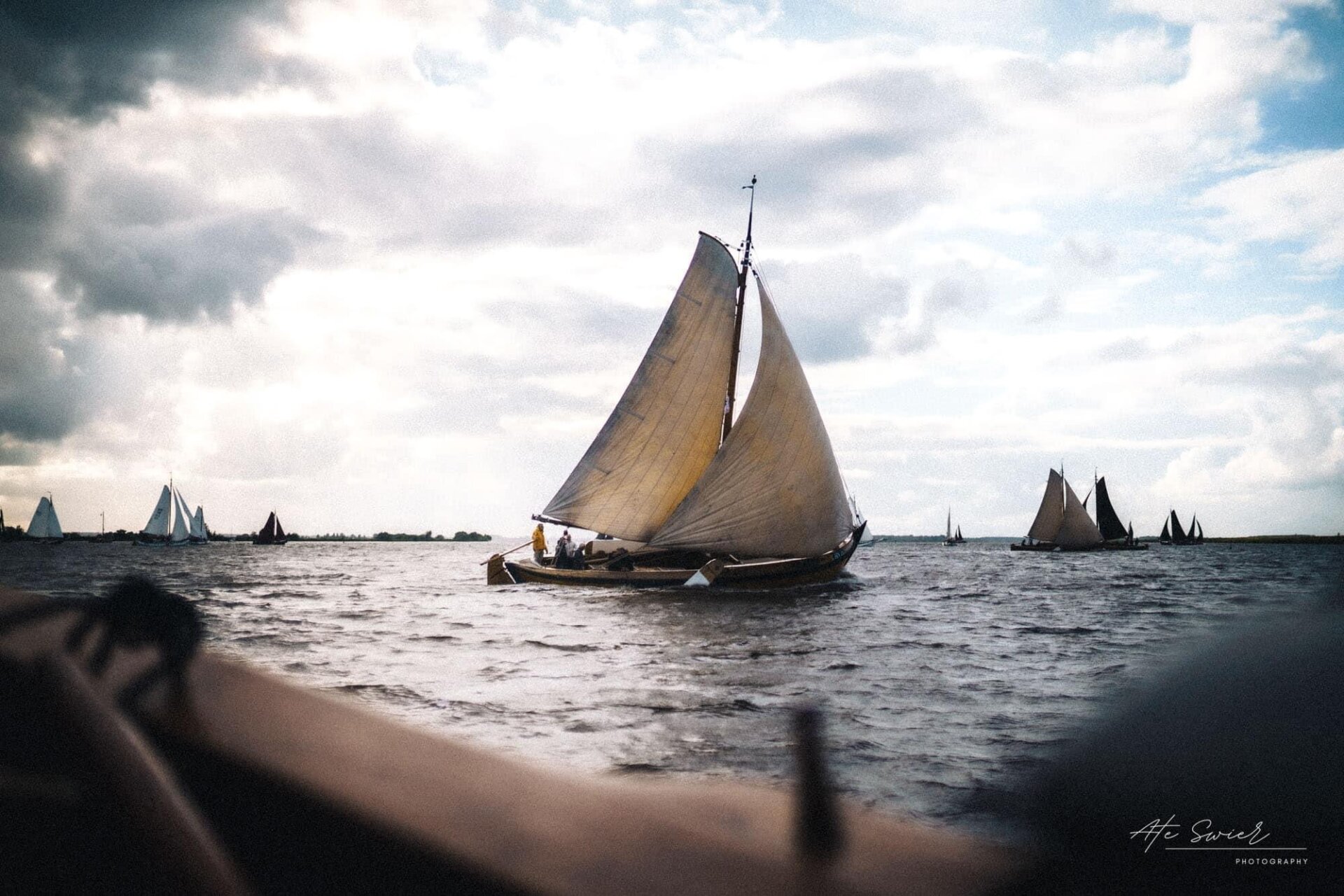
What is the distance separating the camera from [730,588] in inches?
1192

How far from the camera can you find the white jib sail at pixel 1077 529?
7906 centimetres

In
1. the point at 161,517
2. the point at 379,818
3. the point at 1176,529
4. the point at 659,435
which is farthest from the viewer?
the point at 1176,529

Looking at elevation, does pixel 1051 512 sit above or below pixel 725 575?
above

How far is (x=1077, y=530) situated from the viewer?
80375mm

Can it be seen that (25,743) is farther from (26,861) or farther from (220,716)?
(220,716)

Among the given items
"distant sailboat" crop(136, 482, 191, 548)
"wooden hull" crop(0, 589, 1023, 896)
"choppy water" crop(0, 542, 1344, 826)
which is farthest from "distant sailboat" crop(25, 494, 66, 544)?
"wooden hull" crop(0, 589, 1023, 896)

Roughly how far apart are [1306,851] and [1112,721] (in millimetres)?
244

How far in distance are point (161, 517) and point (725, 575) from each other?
9704 centimetres

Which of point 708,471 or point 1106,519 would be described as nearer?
point 708,471

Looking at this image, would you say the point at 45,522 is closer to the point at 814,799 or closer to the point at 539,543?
the point at 539,543

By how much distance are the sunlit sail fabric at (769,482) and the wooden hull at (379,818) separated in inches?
1129

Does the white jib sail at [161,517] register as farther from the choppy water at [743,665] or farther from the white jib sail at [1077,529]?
the white jib sail at [1077,529]

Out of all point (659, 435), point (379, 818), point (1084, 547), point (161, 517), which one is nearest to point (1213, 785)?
point (379, 818)

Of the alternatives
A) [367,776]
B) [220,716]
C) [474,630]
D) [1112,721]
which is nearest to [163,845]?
[367,776]
